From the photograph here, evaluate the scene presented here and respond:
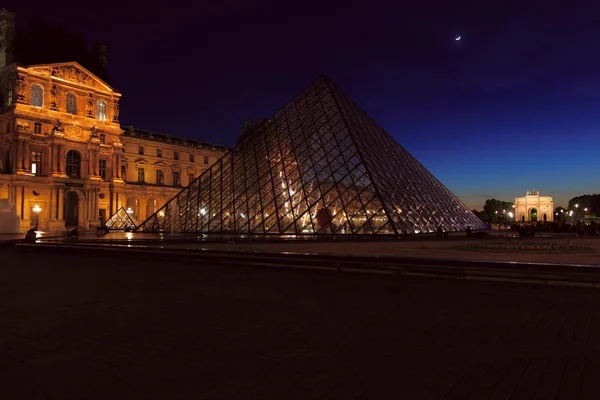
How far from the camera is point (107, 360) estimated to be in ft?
11.6

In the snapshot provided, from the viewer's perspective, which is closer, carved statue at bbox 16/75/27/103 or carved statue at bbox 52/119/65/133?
carved statue at bbox 16/75/27/103

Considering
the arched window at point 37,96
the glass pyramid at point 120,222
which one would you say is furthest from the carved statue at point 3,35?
the glass pyramid at point 120,222

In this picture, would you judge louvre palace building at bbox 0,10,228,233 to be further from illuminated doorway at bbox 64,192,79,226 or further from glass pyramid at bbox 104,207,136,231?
glass pyramid at bbox 104,207,136,231

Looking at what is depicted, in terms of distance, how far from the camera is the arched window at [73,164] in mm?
47000

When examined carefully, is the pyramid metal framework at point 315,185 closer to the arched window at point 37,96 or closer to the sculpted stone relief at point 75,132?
the sculpted stone relief at point 75,132

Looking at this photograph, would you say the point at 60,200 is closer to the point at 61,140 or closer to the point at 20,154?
the point at 20,154

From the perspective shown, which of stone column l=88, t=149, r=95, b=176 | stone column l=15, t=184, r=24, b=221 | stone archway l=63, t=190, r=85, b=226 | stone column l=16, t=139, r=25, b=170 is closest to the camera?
stone column l=15, t=184, r=24, b=221

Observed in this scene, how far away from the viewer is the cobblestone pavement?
297 cm

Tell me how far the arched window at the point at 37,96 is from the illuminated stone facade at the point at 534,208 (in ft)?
303

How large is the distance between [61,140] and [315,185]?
32929mm

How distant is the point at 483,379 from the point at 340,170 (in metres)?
19.1

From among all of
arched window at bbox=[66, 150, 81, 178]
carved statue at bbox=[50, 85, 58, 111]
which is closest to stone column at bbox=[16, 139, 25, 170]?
carved statue at bbox=[50, 85, 58, 111]

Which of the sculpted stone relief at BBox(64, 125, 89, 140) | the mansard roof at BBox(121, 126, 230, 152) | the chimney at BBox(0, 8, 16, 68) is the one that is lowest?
the sculpted stone relief at BBox(64, 125, 89, 140)

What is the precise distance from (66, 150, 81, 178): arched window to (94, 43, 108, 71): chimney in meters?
12.6
